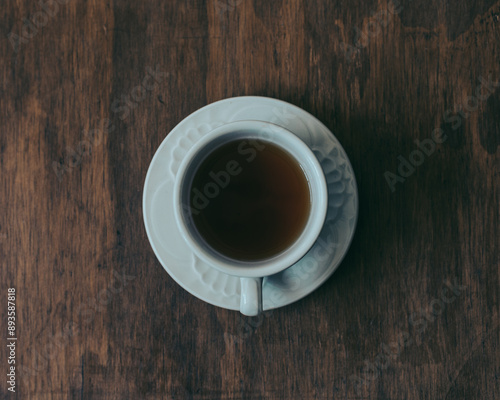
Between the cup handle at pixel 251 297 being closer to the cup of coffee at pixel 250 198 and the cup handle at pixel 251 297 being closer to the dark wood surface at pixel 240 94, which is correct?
the cup of coffee at pixel 250 198

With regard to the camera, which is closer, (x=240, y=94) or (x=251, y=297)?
(x=251, y=297)

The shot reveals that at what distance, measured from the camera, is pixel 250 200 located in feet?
2.01

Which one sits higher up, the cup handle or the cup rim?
the cup rim

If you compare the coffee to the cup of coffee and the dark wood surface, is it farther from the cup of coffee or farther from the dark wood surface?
the dark wood surface

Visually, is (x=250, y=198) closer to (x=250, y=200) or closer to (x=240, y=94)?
(x=250, y=200)

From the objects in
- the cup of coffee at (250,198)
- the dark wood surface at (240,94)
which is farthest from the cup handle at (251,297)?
the dark wood surface at (240,94)

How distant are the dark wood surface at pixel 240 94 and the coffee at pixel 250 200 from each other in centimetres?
13

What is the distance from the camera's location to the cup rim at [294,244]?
529 millimetres

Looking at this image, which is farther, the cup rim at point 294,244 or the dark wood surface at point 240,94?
the dark wood surface at point 240,94

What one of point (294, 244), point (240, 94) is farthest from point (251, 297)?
point (240, 94)

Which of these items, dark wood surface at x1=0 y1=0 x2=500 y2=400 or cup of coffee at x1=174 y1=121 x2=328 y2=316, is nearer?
cup of coffee at x1=174 y1=121 x2=328 y2=316

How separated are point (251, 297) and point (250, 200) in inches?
6.0

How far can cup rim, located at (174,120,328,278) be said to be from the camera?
529 mm

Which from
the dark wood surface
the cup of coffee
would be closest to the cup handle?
the cup of coffee
